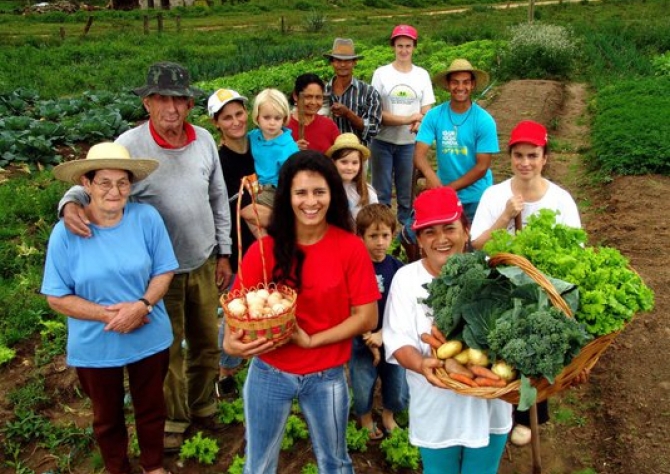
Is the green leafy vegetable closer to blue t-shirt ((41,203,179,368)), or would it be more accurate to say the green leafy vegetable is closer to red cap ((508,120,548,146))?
red cap ((508,120,548,146))

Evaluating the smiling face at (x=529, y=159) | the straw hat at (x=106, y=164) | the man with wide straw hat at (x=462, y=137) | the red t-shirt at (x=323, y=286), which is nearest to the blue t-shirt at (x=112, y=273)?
the straw hat at (x=106, y=164)

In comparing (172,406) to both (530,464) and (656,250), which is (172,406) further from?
(656,250)

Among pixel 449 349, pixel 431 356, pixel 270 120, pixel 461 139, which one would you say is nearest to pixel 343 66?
pixel 461 139

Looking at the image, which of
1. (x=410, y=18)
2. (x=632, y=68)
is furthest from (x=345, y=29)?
(x=632, y=68)

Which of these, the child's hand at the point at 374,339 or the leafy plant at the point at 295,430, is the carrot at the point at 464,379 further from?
the leafy plant at the point at 295,430

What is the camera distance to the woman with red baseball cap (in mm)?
2832

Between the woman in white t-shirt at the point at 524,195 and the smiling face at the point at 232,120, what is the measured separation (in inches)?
67.5

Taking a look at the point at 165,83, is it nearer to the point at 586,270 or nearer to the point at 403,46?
the point at 586,270

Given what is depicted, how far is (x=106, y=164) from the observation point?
3238 millimetres

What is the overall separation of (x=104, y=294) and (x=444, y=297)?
A: 1.84m

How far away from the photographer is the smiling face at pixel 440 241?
2893 mm

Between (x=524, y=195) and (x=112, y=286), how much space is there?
7.92 ft

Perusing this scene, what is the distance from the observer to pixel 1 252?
23.2 ft

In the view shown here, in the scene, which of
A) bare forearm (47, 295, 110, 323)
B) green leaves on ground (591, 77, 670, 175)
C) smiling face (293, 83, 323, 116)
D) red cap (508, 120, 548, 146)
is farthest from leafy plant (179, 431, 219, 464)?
green leaves on ground (591, 77, 670, 175)
